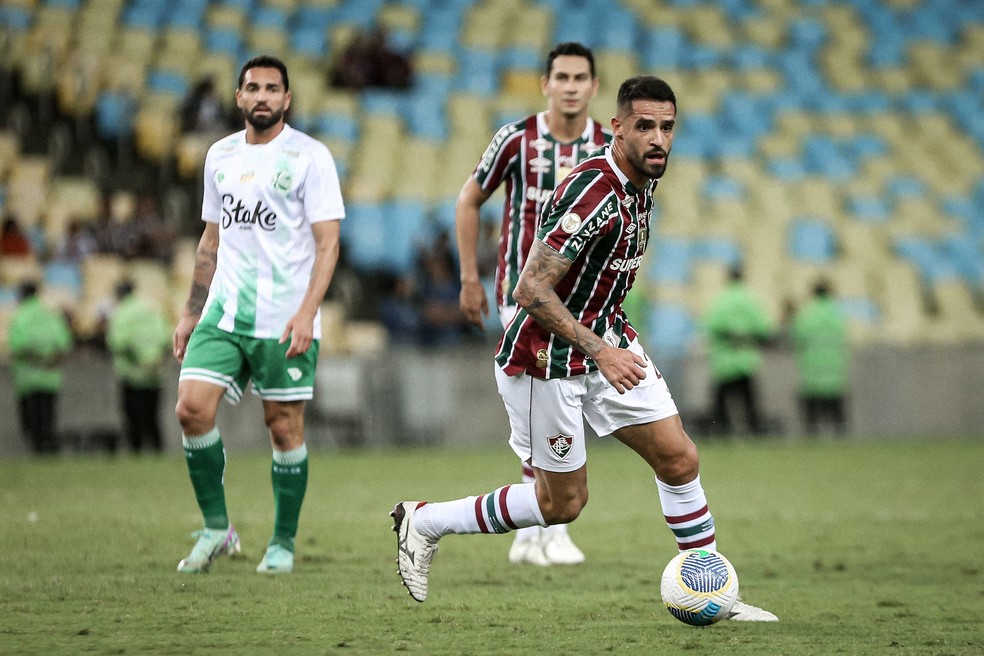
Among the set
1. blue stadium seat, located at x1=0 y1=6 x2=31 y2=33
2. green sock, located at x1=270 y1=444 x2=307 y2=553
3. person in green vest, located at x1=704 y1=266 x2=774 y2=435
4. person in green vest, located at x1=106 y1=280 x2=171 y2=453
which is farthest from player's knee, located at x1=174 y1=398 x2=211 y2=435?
blue stadium seat, located at x1=0 y1=6 x2=31 y2=33

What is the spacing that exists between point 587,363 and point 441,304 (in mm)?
11334

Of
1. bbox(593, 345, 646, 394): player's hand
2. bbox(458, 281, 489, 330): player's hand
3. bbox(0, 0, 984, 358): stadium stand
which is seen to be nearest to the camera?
bbox(593, 345, 646, 394): player's hand

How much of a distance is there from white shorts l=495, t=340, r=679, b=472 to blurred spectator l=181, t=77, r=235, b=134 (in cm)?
1335

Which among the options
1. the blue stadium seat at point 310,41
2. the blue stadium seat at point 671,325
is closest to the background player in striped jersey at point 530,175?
the blue stadium seat at point 671,325

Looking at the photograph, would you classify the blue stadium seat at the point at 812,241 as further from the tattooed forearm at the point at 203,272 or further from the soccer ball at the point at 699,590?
the soccer ball at the point at 699,590

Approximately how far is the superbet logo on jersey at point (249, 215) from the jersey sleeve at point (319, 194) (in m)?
0.17

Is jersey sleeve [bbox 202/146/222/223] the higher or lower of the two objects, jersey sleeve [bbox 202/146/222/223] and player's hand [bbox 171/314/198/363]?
the higher

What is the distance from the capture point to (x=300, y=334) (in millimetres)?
6621

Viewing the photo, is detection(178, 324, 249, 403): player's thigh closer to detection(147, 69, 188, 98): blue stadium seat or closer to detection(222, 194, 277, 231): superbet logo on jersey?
detection(222, 194, 277, 231): superbet logo on jersey

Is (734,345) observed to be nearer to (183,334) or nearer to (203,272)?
(203,272)

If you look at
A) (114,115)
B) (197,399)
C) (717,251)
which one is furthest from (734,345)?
(197,399)

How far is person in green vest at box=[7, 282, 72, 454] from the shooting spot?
1498cm

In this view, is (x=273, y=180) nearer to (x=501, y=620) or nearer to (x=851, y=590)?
(x=501, y=620)

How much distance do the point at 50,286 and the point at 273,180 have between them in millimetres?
10744
